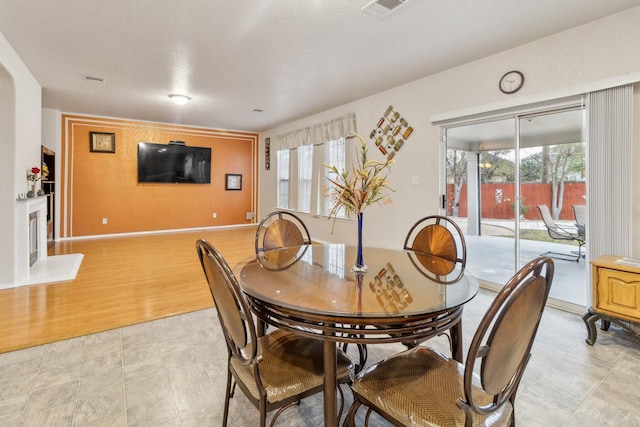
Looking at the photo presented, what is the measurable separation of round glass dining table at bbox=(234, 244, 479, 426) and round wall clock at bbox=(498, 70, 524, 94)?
235cm

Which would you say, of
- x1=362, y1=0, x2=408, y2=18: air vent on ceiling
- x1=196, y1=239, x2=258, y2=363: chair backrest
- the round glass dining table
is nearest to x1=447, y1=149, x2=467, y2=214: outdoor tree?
x1=362, y1=0, x2=408, y2=18: air vent on ceiling

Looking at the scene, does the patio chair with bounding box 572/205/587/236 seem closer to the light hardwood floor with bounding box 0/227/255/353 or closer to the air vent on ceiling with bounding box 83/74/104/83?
the light hardwood floor with bounding box 0/227/255/353

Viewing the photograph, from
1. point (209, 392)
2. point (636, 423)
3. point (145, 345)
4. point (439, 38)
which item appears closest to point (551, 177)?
point (439, 38)

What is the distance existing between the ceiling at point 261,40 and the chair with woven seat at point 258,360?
2.23 meters

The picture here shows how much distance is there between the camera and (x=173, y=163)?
286 inches

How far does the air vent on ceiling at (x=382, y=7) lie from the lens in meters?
2.40

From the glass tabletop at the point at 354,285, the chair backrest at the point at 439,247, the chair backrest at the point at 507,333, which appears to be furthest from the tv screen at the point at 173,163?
the chair backrest at the point at 507,333

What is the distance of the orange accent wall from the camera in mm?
6312

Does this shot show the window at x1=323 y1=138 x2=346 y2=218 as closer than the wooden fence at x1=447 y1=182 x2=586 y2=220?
No

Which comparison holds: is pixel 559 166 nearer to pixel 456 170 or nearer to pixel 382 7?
pixel 456 170

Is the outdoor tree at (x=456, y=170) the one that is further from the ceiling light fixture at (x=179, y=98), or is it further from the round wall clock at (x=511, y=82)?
the ceiling light fixture at (x=179, y=98)

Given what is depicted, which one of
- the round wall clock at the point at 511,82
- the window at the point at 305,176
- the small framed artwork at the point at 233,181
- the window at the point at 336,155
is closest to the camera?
the round wall clock at the point at 511,82

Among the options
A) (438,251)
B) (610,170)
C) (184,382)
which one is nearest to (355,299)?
(438,251)

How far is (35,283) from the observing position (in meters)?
3.58
